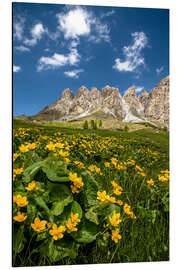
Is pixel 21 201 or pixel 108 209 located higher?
pixel 21 201

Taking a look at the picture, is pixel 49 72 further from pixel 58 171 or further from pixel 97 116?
pixel 58 171

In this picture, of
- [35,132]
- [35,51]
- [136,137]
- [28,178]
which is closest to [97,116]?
[136,137]

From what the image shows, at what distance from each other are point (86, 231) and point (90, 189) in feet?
Answer: 1.12

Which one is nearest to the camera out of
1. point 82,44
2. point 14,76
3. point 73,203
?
point 73,203

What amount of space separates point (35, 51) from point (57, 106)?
0.76 m

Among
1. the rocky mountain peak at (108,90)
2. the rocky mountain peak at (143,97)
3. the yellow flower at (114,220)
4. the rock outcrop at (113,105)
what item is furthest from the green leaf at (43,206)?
the rocky mountain peak at (143,97)

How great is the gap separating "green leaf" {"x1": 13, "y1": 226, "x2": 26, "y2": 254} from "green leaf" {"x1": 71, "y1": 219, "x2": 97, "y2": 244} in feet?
1.44

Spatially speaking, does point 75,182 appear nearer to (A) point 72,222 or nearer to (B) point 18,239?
(A) point 72,222

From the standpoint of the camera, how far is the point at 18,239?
1.54m

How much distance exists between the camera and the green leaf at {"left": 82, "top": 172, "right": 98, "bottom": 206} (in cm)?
168

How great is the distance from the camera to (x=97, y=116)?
3391mm

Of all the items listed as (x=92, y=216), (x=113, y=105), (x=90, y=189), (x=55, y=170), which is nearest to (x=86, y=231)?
(x=92, y=216)

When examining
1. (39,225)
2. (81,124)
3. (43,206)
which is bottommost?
(39,225)

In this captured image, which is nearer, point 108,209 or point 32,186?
point 32,186
